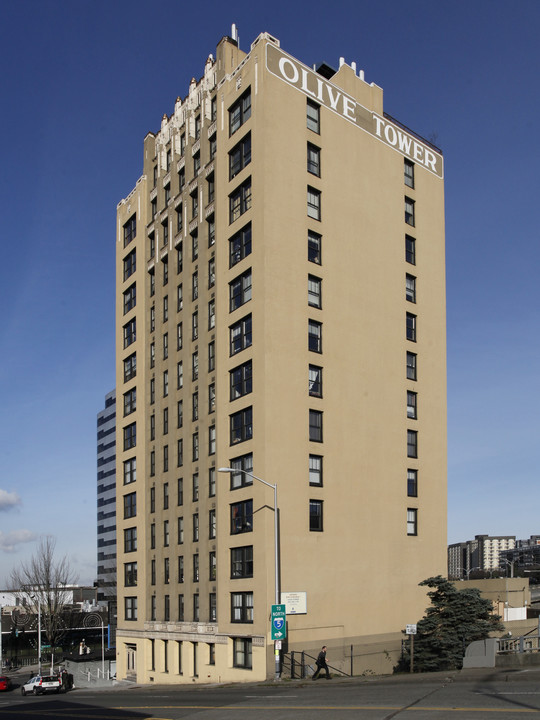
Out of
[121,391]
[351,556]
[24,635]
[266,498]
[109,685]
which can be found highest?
[121,391]

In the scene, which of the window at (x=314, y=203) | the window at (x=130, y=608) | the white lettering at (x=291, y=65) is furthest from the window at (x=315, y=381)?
the window at (x=130, y=608)

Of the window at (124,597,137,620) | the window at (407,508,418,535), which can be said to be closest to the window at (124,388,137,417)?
the window at (124,597,137,620)

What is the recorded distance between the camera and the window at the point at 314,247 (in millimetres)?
46656

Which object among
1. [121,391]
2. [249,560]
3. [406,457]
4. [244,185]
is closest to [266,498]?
[249,560]

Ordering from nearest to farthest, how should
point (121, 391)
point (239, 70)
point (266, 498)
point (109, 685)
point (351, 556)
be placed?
point (266, 498)
point (351, 556)
point (239, 70)
point (109, 685)
point (121, 391)

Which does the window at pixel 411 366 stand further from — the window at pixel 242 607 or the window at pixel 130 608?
the window at pixel 130 608

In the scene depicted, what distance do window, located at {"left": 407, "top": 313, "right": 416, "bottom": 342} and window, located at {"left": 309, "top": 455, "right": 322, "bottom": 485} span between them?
13080 millimetres

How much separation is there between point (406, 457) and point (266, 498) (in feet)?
42.7

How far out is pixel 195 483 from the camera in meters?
50.2

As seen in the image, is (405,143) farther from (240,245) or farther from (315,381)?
(315,381)

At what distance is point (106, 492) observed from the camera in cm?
17050

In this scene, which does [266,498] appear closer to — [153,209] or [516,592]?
[153,209]

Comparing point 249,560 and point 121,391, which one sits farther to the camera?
point 121,391

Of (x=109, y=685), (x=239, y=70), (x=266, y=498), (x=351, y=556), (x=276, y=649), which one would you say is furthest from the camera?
(x=109, y=685)
